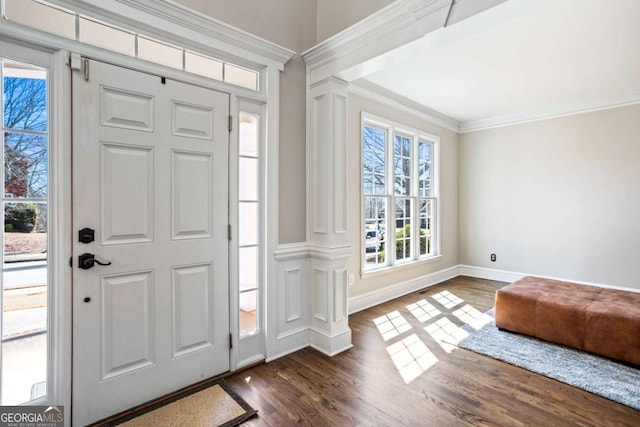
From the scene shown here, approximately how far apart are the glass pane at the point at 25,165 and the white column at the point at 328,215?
179 cm

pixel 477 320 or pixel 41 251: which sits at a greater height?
pixel 41 251

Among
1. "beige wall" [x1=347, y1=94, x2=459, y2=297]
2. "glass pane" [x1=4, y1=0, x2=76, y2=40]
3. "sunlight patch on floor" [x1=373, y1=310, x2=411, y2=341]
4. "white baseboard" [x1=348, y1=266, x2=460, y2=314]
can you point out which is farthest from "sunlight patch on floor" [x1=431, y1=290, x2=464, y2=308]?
"glass pane" [x1=4, y1=0, x2=76, y2=40]

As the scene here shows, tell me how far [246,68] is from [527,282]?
11.9 ft

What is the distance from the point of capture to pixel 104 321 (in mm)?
1847

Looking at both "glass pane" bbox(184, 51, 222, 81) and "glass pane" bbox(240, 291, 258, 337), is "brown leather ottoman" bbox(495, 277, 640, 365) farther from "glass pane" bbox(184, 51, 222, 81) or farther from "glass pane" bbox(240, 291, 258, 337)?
"glass pane" bbox(184, 51, 222, 81)

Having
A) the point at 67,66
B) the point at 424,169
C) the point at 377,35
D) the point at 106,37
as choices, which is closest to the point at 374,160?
the point at 424,169

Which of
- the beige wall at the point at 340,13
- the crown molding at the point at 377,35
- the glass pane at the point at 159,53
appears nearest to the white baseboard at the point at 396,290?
the crown molding at the point at 377,35

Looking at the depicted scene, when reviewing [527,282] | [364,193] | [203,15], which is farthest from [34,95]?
[527,282]

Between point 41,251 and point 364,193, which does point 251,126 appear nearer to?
point 41,251

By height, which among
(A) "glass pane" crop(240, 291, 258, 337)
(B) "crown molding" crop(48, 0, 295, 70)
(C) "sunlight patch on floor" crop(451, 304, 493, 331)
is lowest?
(C) "sunlight patch on floor" crop(451, 304, 493, 331)

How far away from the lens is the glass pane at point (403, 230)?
452cm

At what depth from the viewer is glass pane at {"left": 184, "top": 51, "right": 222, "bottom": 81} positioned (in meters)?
2.15

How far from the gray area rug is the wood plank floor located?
0.31 feet

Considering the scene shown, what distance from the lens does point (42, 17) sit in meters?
1.65
